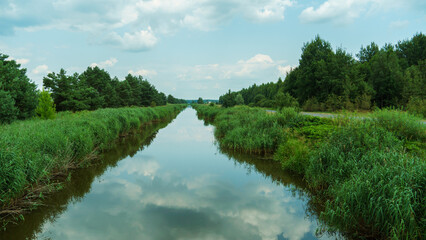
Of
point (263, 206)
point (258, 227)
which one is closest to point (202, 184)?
point (263, 206)

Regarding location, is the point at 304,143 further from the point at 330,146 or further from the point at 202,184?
the point at 202,184

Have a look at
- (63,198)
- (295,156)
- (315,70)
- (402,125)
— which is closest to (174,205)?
(63,198)

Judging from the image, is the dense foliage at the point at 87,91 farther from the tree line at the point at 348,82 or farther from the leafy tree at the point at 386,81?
the leafy tree at the point at 386,81

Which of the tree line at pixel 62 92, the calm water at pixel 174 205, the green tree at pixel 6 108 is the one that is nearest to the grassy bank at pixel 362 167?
the calm water at pixel 174 205

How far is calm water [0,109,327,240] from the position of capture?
6.24 m

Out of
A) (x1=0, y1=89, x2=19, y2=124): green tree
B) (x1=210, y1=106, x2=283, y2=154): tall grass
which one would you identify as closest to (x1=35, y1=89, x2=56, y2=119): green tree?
(x1=0, y1=89, x2=19, y2=124): green tree

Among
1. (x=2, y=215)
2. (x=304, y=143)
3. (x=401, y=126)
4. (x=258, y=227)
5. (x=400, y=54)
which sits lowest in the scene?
(x=258, y=227)

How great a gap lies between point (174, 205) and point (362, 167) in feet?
21.4

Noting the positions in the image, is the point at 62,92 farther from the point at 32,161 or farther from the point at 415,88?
the point at 415,88

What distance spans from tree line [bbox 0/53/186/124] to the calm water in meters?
13.2

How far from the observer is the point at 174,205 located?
8.03 meters

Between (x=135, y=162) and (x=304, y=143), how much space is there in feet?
33.7

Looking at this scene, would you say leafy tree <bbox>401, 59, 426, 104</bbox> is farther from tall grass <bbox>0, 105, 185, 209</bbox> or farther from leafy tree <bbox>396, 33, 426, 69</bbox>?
tall grass <bbox>0, 105, 185, 209</bbox>

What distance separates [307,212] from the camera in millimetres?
7355
